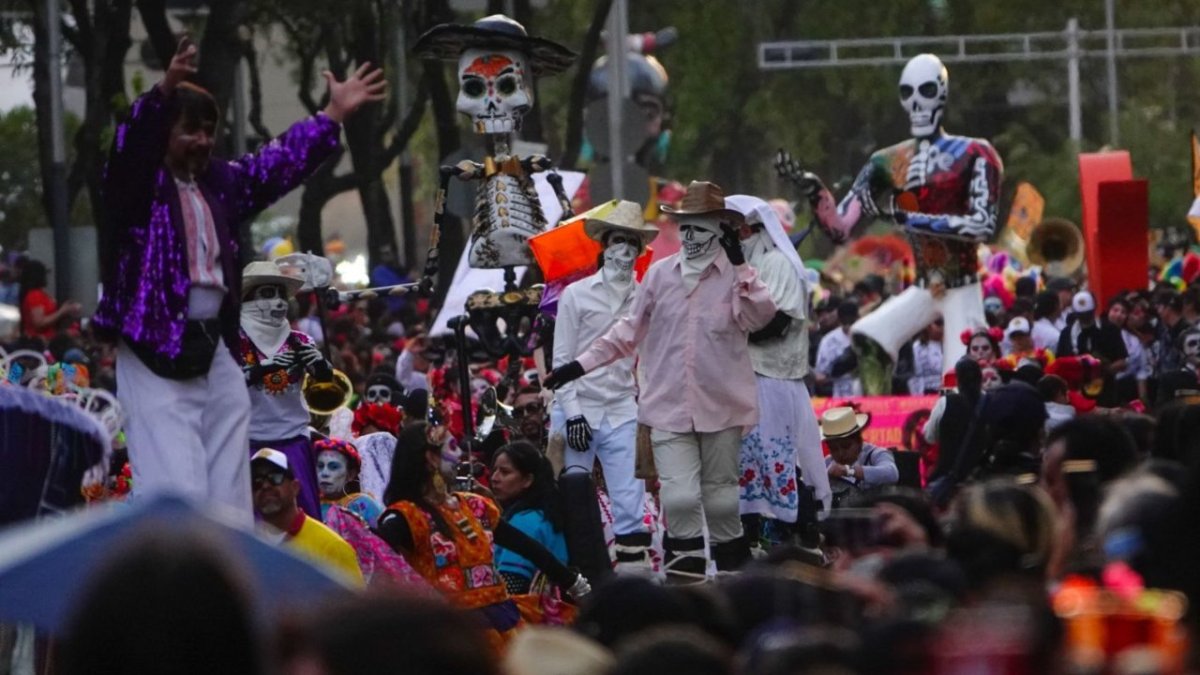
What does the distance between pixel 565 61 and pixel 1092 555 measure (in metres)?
10.2

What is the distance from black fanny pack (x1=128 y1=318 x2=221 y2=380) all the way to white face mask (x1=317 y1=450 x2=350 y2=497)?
10.5ft

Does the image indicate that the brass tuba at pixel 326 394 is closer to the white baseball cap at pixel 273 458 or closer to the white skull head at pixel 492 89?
the white skull head at pixel 492 89

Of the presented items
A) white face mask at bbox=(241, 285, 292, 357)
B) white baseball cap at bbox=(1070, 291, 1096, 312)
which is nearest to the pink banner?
white baseball cap at bbox=(1070, 291, 1096, 312)

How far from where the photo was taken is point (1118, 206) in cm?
2341

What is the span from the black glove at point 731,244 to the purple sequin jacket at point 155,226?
363 centimetres

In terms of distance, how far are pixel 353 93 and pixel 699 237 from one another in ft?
11.1

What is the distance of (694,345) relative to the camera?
12.9 metres

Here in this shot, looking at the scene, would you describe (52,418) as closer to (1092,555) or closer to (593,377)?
(1092,555)

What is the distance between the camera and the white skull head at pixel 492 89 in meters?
16.1

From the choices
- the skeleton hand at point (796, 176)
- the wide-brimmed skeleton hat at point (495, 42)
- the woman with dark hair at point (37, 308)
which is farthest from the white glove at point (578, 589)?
the woman with dark hair at point (37, 308)

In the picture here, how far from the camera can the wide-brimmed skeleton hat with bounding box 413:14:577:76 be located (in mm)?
16125

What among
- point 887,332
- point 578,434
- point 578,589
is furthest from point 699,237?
point 887,332

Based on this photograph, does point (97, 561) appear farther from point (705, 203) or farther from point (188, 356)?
point (705, 203)

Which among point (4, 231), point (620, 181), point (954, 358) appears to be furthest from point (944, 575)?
point (4, 231)
